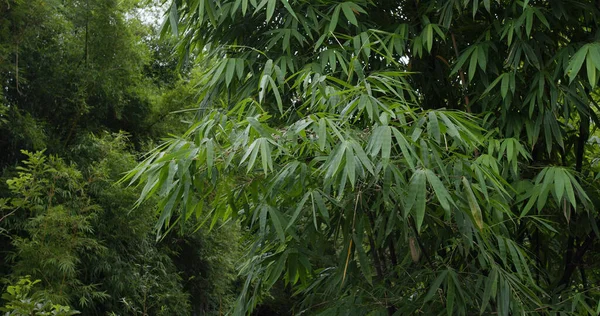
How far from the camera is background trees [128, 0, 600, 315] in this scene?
171cm

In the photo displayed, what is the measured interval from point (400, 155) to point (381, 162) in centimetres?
17

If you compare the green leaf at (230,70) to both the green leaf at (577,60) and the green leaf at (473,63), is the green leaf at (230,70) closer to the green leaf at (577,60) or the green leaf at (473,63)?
the green leaf at (473,63)

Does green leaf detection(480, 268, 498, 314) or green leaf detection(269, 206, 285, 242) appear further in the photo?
green leaf detection(480, 268, 498, 314)

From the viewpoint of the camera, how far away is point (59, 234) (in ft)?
13.3

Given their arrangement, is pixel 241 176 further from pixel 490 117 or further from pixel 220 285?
pixel 220 285

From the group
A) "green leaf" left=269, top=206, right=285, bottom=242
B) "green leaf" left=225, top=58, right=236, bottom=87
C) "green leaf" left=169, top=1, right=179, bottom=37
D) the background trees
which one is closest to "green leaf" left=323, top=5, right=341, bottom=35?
the background trees

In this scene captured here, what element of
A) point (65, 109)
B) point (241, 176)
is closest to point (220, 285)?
point (65, 109)

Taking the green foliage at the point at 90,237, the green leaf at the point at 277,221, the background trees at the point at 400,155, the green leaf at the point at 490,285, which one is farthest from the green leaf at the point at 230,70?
the green foliage at the point at 90,237

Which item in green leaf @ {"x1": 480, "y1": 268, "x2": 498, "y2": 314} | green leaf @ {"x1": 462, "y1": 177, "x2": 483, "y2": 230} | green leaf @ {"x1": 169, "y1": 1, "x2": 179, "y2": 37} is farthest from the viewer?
green leaf @ {"x1": 169, "y1": 1, "x2": 179, "y2": 37}

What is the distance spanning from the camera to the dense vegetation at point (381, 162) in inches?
68.1

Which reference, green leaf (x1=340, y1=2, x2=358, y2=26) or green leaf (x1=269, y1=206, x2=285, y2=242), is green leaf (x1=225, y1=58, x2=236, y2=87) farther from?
green leaf (x1=269, y1=206, x2=285, y2=242)

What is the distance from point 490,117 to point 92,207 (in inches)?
107

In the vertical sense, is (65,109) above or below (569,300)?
above

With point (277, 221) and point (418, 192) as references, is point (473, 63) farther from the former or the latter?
point (277, 221)
